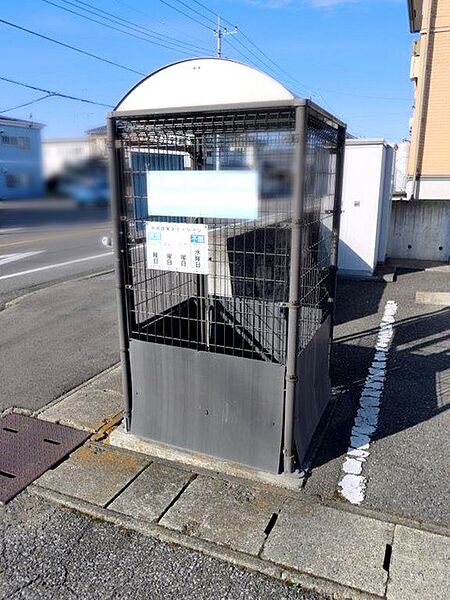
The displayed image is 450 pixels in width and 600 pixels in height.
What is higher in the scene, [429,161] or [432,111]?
[432,111]

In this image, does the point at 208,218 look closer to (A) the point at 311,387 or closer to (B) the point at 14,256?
(A) the point at 311,387

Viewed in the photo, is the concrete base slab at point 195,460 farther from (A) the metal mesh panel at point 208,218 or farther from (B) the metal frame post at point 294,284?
(A) the metal mesh panel at point 208,218

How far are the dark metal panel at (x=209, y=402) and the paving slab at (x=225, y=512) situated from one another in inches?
8.3

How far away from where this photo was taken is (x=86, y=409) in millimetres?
3637

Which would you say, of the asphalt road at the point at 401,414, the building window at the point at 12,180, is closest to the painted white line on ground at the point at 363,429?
the asphalt road at the point at 401,414

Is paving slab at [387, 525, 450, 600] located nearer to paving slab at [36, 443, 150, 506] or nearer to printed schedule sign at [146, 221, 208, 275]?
paving slab at [36, 443, 150, 506]

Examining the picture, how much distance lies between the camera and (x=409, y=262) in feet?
31.2

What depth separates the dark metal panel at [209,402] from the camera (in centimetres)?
274

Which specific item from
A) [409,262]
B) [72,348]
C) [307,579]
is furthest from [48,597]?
[409,262]

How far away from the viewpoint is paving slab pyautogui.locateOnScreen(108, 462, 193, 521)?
8.27ft

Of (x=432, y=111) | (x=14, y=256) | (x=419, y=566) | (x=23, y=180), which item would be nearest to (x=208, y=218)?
(x=419, y=566)

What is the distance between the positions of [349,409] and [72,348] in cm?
303

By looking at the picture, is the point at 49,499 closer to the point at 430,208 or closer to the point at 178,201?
the point at 178,201

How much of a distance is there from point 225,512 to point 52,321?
4.29m
